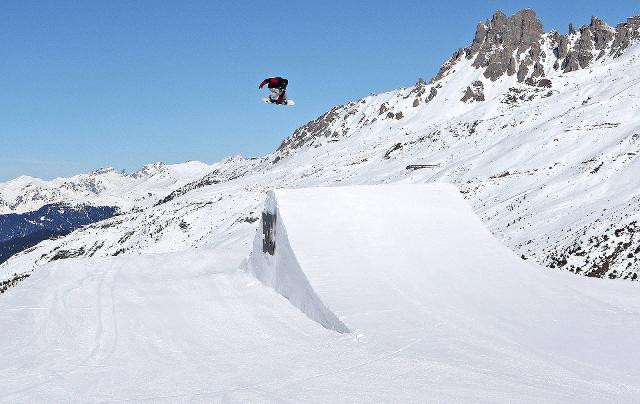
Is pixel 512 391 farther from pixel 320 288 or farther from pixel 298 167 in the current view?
pixel 298 167

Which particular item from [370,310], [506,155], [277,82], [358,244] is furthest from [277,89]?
[506,155]

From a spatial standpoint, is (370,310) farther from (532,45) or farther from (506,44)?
(506,44)

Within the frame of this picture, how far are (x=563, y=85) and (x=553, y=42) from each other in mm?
40397

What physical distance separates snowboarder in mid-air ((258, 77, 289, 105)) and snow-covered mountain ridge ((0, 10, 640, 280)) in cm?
1271

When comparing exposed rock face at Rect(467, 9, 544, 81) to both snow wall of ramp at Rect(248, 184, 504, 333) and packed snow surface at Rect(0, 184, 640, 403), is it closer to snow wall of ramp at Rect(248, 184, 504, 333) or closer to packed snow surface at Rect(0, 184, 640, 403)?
snow wall of ramp at Rect(248, 184, 504, 333)

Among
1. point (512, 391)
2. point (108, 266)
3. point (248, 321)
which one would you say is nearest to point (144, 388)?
point (248, 321)

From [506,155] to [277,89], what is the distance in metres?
40.0

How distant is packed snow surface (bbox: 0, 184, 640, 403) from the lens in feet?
28.4

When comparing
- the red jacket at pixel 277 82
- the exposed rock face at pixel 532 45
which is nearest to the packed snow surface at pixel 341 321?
the red jacket at pixel 277 82

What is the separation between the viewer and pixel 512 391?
785 cm

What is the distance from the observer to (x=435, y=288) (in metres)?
14.4

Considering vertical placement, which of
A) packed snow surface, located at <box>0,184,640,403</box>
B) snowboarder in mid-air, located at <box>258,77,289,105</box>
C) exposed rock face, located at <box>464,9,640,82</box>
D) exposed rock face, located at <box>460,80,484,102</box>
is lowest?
packed snow surface, located at <box>0,184,640,403</box>

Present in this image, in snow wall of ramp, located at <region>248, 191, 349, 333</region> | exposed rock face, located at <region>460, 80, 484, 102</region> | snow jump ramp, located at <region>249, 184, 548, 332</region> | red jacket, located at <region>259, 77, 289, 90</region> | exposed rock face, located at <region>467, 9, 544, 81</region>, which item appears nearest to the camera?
snow wall of ramp, located at <region>248, 191, 349, 333</region>

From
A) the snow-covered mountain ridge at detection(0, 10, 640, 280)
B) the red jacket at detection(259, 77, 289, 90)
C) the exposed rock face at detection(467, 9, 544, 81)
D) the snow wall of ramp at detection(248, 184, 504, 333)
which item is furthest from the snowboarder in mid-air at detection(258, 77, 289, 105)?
the exposed rock face at detection(467, 9, 544, 81)
